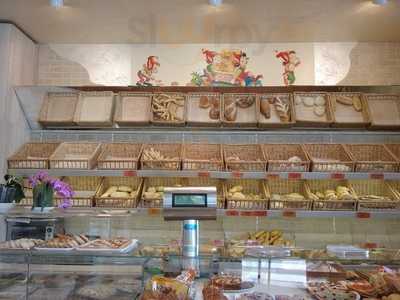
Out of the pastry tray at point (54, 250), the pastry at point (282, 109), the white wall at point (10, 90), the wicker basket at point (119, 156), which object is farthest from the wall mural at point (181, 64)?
the pastry tray at point (54, 250)

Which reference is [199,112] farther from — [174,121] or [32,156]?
[32,156]

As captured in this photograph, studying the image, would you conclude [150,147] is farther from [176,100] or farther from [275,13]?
[275,13]

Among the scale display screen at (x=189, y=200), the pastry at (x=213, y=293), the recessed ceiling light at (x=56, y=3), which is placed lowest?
the pastry at (x=213, y=293)

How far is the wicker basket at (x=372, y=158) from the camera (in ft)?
12.4

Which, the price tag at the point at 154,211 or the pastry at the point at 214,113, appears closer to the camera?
the price tag at the point at 154,211

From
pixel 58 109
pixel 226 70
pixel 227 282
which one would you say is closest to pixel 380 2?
pixel 226 70

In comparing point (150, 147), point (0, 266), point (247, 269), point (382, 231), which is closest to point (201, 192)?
point (247, 269)

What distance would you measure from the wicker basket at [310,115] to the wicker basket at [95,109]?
202 centimetres

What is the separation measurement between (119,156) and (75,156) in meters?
0.45

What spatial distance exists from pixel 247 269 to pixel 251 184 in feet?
8.32

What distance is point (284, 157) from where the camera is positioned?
416 cm

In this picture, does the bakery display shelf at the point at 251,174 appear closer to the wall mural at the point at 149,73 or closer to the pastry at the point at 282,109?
the pastry at the point at 282,109


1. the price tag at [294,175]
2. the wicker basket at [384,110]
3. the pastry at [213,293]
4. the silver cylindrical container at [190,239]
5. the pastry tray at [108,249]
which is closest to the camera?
the pastry at [213,293]

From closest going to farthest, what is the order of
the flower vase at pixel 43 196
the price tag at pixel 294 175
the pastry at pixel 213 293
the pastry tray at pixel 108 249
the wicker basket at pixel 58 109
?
the pastry at pixel 213 293
the pastry tray at pixel 108 249
the flower vase at pixel 43 196
the price tag at pixel 294 175
the wicker basket at pixel 58 109
